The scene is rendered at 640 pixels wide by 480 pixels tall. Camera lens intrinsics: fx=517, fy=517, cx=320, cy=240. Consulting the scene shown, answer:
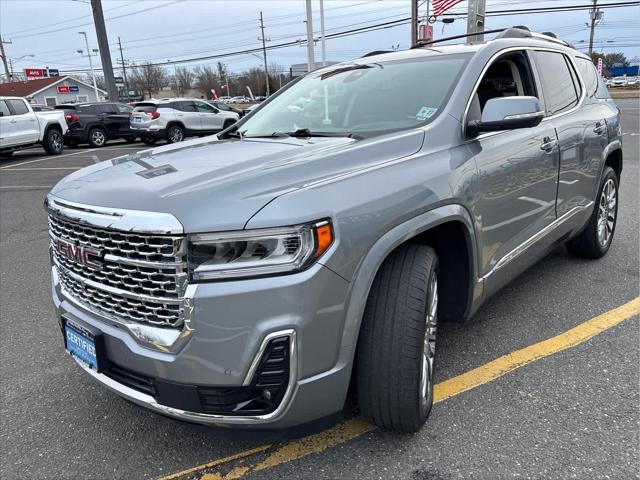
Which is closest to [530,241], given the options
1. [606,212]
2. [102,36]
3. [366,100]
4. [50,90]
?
[366,100]

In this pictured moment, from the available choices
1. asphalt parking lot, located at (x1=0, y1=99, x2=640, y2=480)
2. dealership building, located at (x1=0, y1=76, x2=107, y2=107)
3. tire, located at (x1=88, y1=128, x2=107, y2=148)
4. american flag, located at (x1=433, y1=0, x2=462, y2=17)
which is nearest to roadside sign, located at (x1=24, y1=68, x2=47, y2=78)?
dealership building, located at (x1=0, y1=76, x2=107, y2=107)

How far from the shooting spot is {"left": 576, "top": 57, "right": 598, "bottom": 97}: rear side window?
4376 mm

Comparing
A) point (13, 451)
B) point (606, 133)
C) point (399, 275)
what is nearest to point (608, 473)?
point (399, 275)

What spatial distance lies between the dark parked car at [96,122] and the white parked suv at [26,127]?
175 cm

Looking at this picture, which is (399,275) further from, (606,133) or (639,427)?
(606,133)

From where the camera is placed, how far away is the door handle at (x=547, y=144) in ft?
10.7

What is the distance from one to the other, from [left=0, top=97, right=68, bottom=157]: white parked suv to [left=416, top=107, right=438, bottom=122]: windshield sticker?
49.3ft

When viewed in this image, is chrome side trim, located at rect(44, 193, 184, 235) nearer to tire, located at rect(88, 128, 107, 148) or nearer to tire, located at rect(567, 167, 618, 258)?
tire, located at rect(567, 167, 618, 258)

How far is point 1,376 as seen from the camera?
3.10 metres

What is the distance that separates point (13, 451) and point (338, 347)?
1685 millimetres

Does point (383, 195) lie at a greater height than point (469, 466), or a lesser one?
greater

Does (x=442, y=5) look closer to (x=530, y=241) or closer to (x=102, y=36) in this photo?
(x=102, y=36)

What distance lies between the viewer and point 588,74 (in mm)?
4555

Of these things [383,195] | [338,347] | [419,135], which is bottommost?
[338,347]
